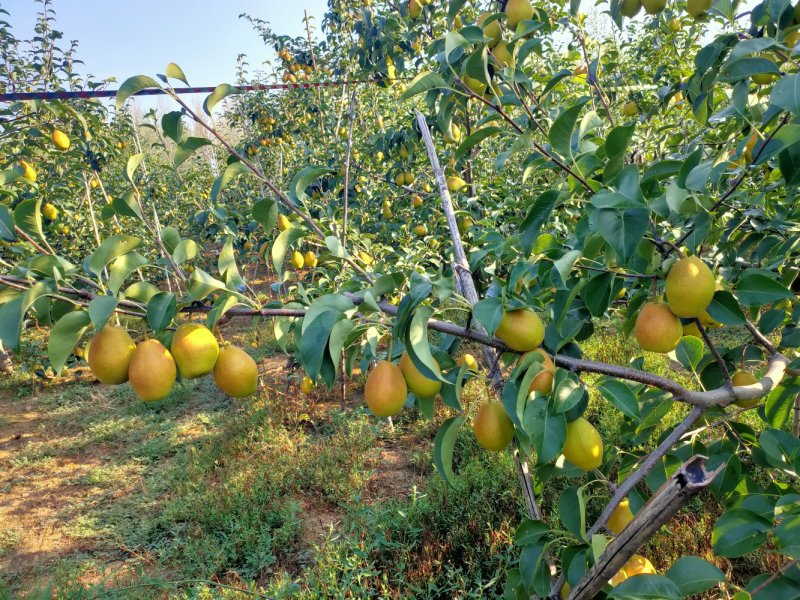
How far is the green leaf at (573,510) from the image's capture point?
0.89 meters

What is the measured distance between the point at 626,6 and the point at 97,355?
4.84ft

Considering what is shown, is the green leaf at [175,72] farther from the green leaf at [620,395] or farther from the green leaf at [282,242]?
the green leaf at [620,395]

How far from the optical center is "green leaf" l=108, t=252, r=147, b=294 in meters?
0.74

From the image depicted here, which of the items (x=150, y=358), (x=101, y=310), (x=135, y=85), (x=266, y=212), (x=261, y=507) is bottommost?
(x=261, y=507)

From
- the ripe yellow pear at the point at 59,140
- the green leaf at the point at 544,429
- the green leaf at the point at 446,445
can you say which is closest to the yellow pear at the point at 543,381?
the green leaf at the point at 544,429

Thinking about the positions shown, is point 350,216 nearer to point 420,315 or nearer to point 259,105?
point 259,105

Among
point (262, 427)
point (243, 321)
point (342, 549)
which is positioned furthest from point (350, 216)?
point (243, 321)

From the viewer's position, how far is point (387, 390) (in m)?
0.83

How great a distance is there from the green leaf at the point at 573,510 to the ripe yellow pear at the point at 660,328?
303 millimetres

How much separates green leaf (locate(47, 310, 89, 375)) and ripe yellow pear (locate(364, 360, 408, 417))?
1.48 feet

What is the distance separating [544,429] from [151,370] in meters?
0.64

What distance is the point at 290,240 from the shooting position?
38.5 inches

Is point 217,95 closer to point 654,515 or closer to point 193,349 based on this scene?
point 193,349

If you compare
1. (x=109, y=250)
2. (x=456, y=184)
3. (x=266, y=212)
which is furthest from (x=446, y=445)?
(x=456, y=184)
